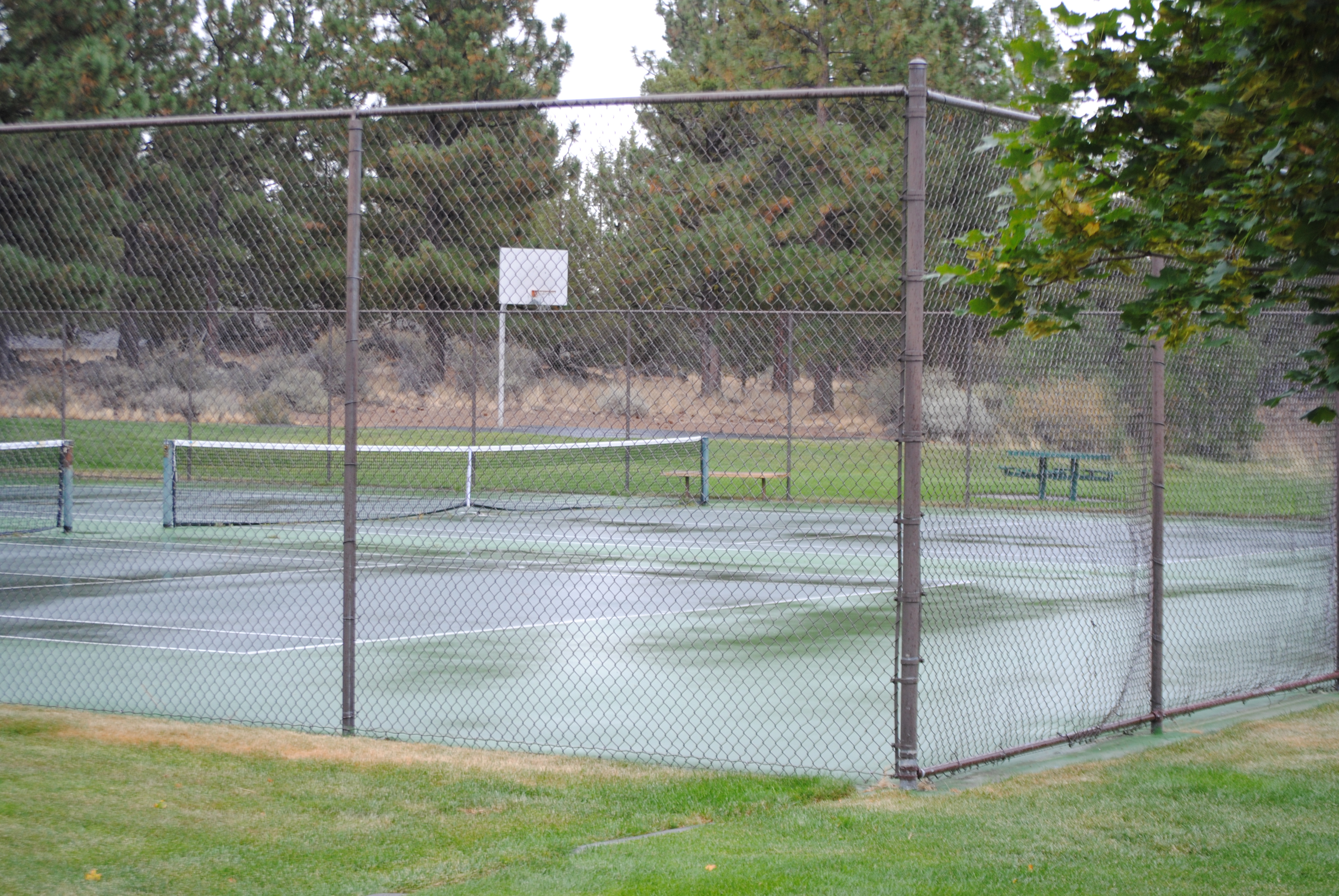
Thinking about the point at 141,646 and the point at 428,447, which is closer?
the point at 141,646

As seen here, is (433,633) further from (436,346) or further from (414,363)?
(436,346)

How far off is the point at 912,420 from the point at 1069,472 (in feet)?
26.9

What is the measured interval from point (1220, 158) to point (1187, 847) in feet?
9.39

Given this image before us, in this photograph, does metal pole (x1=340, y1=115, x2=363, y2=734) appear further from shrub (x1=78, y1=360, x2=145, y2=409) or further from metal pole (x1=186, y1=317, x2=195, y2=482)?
shrub (x1=78, y1=360, x2=145, y2=409)

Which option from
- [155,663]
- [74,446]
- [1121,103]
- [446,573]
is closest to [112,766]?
[155,663]

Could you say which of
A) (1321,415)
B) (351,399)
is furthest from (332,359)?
(1321,415)

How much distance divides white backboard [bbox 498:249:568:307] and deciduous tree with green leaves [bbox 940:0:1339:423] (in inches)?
170

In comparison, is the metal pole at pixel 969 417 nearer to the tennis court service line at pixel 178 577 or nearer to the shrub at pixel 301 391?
the tennis court service line at pixel 178 577

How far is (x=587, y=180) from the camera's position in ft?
22.1

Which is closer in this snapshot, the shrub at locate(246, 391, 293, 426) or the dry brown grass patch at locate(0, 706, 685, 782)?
the dry brown grass patch at locate(0, 706, 685, 782)

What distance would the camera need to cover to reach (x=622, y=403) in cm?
1672

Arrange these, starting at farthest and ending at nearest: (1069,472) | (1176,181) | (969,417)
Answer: (1069,472) → (969,417) → (1176,181)

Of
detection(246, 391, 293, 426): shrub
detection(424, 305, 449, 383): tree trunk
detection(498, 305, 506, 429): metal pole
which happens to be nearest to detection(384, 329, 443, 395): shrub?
detection(424, 305, 449, 383): tree trunk

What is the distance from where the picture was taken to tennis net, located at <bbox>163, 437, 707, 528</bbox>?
18.9 metres
